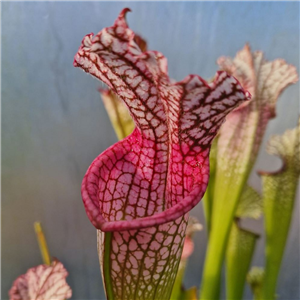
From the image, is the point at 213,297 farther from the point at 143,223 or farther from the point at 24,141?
the point at 24,141

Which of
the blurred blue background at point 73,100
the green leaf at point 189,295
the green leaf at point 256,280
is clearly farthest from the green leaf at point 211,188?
the blurred blue background at point 73,100

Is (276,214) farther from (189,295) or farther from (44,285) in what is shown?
(44,285)

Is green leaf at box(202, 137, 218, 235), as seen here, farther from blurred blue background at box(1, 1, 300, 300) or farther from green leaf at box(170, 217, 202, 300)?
blurred blue background at box(1, 1, 300, 300)

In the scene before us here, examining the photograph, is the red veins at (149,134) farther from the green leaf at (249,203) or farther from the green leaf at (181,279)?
the green leaf at (249,203)

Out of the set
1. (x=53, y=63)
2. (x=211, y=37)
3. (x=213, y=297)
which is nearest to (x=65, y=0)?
(x=53, y=63)

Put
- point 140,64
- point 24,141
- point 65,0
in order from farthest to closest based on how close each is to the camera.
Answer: point 24,141, point 65,0, point 140,64

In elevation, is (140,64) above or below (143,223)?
above
